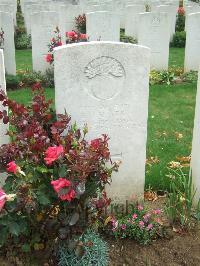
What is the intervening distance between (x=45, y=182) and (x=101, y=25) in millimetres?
7339

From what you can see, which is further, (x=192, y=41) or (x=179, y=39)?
(x=179, y=39)

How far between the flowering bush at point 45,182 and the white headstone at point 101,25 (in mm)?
6863

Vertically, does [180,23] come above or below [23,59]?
above

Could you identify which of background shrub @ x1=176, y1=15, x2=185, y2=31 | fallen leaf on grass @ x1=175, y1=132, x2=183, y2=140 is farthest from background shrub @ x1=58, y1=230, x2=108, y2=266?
background shrub @ x1=176, y1=15, x2=185, y2=31

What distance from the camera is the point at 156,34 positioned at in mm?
9891

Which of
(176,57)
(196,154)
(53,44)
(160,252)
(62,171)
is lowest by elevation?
(160,252)

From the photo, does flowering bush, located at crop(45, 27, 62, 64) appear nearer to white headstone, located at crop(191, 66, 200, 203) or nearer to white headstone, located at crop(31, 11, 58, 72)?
white headstone, located at crop(31, 11, 58, 72)

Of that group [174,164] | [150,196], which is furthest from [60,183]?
[174,164]

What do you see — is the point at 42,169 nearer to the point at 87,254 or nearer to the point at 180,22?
the point at 87,254

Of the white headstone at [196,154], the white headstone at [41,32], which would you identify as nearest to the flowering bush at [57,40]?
the white headstone at [41,32]

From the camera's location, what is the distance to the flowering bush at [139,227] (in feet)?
12.2

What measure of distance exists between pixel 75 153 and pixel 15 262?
1.08 meters

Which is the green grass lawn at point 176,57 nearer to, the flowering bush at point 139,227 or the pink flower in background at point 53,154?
the flowering bush at point 139,227

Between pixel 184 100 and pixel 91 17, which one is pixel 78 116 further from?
pixel 91 17
